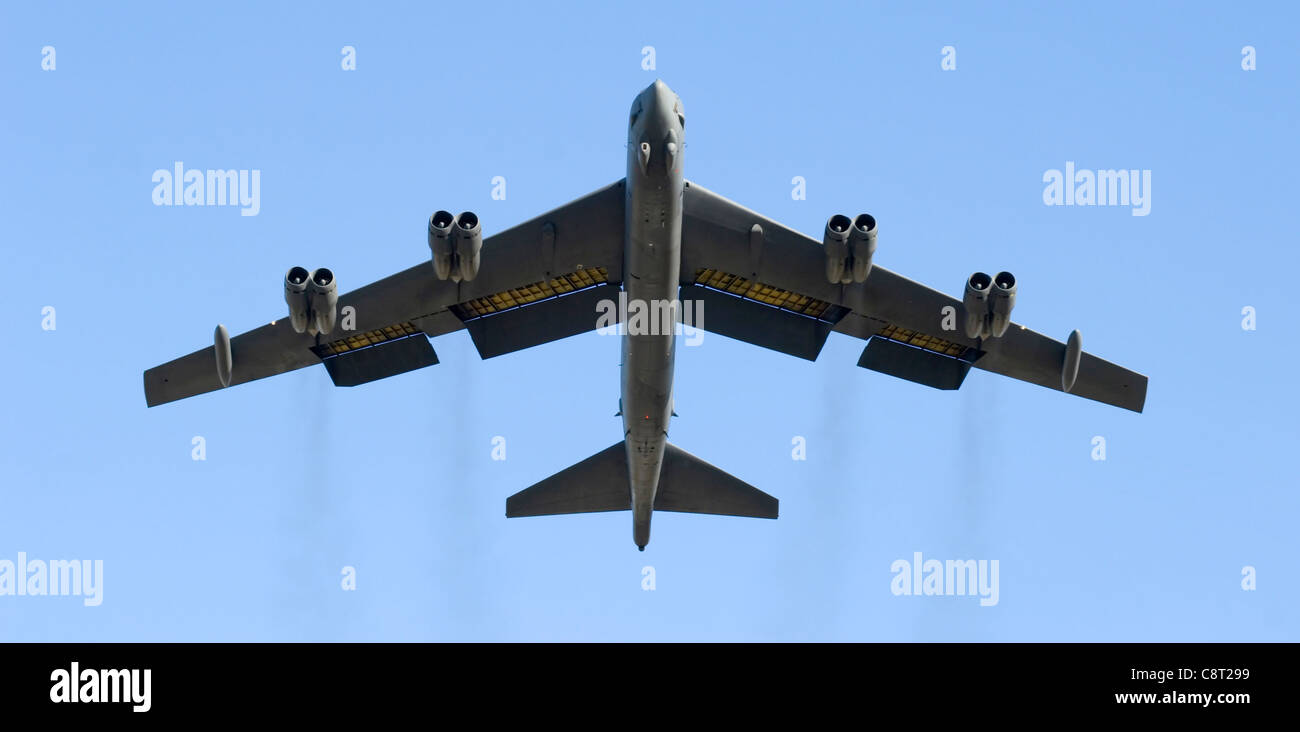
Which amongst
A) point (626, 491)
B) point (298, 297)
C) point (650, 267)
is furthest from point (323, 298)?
point (626, 491)

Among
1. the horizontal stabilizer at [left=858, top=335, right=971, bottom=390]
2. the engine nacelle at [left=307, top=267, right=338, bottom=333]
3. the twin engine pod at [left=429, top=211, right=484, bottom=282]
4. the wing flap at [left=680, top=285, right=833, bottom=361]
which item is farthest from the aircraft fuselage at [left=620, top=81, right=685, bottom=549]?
the engine nacelle at [left=307, top=267, right=338, bottom=333]

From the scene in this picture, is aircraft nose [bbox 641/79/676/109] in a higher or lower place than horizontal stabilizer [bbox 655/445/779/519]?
higher

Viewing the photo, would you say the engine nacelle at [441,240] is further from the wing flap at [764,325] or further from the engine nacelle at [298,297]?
the wing flap at [764,325]

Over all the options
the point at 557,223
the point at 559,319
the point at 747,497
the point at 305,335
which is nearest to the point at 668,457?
the point at 747,497

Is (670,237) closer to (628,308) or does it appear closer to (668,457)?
(628,308)

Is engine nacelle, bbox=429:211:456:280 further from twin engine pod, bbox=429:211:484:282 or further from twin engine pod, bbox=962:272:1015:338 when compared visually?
twin engine pod, bbox=962:272:1015:338
